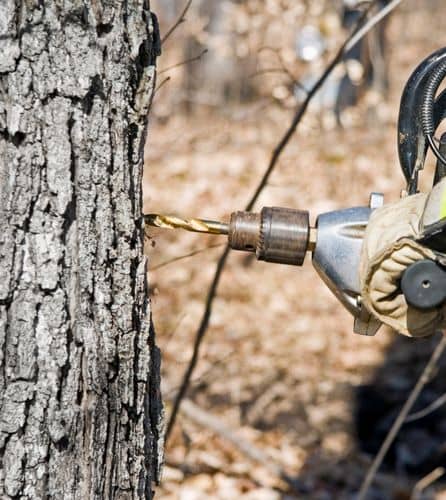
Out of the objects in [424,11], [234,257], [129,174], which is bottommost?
[129,174]

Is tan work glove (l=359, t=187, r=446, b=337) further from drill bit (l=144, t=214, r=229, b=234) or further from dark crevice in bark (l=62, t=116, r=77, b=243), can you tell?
dark crevice in bark (l=62, t=116, r=77, b=243)

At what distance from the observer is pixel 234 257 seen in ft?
19.3

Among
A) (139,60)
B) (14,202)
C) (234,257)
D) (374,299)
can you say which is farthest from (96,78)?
(234,257)

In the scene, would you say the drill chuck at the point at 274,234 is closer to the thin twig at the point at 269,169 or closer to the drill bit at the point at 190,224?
the drill bit at the point at 190,224

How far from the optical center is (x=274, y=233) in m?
1.65

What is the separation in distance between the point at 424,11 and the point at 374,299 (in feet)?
43.2

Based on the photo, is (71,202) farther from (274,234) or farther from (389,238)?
(389,238)

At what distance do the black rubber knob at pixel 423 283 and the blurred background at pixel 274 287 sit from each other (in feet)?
2.47

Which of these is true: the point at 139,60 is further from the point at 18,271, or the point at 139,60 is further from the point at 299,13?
the point at 299,13

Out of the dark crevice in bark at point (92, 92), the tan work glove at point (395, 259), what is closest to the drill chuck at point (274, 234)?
the tan work glove at point (395, 259)

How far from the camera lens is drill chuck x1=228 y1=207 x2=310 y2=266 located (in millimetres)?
1649

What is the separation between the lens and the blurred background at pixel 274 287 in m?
3.86

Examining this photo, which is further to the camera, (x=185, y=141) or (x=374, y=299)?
(x=185, y=141)

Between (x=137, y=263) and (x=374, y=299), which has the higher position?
(x=137, y=263)
